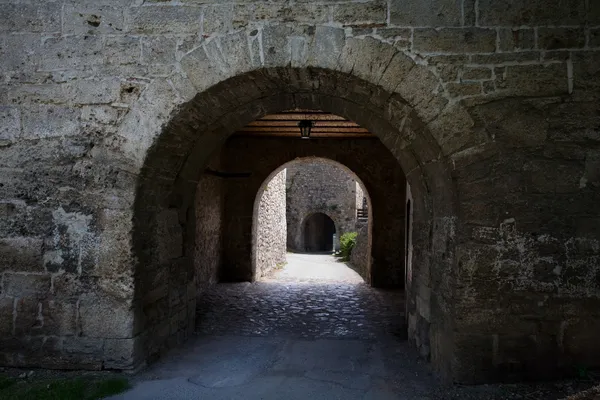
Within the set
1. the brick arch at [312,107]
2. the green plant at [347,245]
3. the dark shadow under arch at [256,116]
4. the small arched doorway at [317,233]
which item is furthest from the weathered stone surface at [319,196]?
the brick arch at [312,107]

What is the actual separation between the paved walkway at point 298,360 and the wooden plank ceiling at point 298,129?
2.59 m

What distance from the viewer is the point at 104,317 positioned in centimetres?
310

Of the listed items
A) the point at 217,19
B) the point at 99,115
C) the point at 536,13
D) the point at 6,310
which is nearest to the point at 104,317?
the point at 6,310

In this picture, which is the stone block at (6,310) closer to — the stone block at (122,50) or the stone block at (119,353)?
the stone block at (119,353)

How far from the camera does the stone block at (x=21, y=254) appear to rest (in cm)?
314

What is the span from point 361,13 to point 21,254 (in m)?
2.93

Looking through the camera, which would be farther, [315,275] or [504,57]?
[315,275]

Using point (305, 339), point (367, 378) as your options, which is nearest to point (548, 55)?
point (367, 378)

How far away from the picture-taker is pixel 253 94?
337 centimetres

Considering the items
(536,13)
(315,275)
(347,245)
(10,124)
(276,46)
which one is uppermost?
(536,13)

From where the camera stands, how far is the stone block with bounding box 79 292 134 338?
3.09m

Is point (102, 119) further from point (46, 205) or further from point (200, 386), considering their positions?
point (200, 386)

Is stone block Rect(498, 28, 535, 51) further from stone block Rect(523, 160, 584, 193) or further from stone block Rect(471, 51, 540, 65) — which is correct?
stone block Rect(523, 160, 584, 193)

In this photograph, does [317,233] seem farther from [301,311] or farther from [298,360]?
[298,360]
